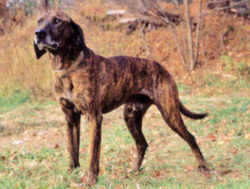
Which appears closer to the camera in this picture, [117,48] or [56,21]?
[56,21]

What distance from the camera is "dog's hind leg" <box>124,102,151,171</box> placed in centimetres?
473

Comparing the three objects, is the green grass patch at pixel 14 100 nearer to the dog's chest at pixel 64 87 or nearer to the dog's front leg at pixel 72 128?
the dog's front leg at pixel 72 128

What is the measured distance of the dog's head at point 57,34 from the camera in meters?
3.68

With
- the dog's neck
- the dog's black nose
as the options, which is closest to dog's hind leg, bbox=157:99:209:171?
the dog's neck

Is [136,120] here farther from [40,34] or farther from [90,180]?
[40,34]

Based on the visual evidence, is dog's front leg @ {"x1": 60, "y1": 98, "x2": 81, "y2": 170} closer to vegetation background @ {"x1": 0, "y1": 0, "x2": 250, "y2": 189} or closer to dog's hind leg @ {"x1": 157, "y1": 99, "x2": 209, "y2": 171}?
vegetation background @ {"x1": 0, "y1": 0, "x2": 250, "y2": 189}

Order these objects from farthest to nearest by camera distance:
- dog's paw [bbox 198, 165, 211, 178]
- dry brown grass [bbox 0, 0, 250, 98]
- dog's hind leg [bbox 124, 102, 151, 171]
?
dry brown grass [bbox 0, 0, 250, 98] < dog's hind leg [bbox 124, 102, 151, 171] < dog's paw [bbox 198, 165, 211, 178]

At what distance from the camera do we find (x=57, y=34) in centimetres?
378

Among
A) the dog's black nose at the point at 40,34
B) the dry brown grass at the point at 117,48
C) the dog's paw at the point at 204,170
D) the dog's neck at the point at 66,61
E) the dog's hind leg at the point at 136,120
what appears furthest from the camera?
the dry brown grass at the point at 117,48

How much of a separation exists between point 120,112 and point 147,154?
3.63m

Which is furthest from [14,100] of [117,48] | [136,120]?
[136,120]

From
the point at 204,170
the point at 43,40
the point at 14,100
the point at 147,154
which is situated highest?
the point at 43,40

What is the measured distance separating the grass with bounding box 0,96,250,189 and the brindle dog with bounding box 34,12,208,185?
36 centimetres

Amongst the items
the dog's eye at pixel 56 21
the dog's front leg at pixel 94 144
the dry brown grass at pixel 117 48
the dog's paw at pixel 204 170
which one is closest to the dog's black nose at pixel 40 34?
the dog's eye at pixel 56 21
